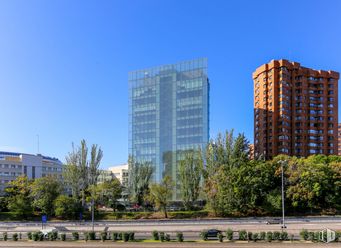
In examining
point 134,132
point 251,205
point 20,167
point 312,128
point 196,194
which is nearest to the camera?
point 251,205

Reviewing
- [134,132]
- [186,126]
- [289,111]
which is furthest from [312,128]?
[134,132]

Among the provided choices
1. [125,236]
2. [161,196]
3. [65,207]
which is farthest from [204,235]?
[65,207]

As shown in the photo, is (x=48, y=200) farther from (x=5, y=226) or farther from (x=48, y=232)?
(x=48, y=232)

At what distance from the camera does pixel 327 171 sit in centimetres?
5547

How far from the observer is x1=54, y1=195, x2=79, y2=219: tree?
59294 millimetres

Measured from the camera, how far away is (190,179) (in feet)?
224

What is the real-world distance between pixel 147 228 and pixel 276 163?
2856 centimetres

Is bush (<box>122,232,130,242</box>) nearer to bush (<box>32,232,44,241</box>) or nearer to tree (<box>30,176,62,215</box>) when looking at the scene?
bush (<box>32,232,44,241</box>)

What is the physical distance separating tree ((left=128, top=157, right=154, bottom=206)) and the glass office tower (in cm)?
1368

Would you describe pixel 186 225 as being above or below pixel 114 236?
below

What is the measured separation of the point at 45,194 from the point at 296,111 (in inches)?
3315

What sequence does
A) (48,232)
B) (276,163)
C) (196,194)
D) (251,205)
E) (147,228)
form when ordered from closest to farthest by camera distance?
(48,232) < (147,228) < (251,205) < (276,163) < (196,194)

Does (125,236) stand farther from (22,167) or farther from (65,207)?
(22,167)

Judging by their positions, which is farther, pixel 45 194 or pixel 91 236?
pixel 45 194
